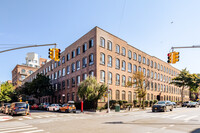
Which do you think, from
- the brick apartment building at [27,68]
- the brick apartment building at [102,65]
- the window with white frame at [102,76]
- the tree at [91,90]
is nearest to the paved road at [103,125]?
the tree at [91,90]

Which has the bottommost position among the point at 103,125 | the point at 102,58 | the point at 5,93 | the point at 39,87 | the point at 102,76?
the point at 5,93

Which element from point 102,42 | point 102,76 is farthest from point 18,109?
point 102,42

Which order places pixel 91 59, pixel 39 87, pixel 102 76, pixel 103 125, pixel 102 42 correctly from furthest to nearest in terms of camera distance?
1. pixel 39 87
2. pixel 102 42
3. pixel 91 59
4. pixel 102 76
5. pixel 103 125

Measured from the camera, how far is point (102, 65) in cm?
3653

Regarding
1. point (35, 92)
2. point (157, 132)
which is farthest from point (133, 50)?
point (157, 132)

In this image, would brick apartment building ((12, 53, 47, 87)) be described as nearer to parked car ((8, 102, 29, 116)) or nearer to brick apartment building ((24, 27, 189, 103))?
brick apartment building ((24, 27, 189, 103))

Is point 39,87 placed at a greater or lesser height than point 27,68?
lesser

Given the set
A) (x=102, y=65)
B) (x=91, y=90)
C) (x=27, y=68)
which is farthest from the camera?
(x=27, y=68)

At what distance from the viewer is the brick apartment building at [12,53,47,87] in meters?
99.3

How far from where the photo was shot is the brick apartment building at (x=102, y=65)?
36.8 metres

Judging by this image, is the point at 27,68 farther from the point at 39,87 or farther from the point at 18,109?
the point at 18,109

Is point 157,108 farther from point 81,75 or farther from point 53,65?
point 53,65

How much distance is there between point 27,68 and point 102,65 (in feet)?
263

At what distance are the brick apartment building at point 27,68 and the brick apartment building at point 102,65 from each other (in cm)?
4876
